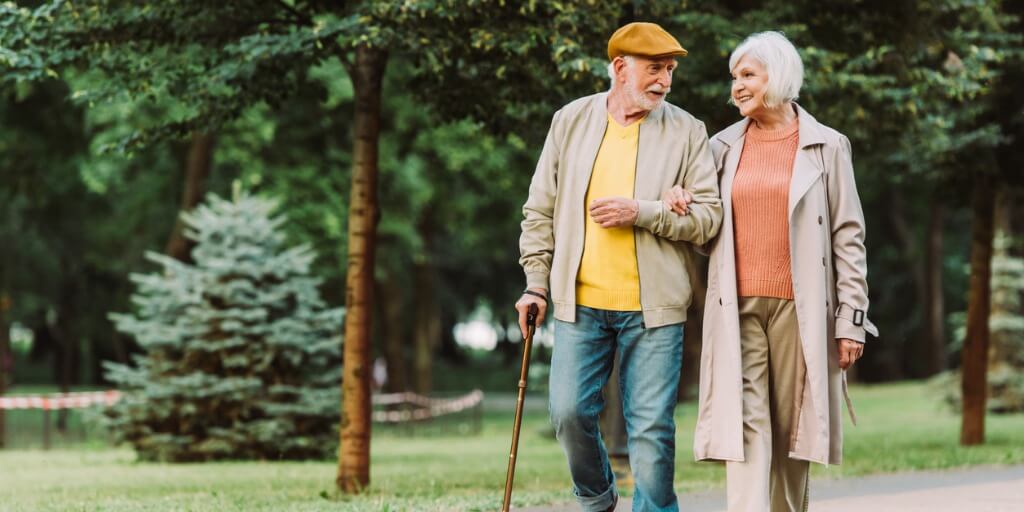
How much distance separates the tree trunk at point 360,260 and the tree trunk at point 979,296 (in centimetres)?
707

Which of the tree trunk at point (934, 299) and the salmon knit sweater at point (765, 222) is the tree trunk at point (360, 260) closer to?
the salmon knit sweater at point (765, 222)

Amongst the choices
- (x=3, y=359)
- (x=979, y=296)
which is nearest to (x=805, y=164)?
(x=979, y=296)

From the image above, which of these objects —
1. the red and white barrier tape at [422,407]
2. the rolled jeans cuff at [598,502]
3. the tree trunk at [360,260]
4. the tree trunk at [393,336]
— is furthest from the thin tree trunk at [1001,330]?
the rolled jeans cuff at [598,502]

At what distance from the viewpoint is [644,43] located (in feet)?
18.4

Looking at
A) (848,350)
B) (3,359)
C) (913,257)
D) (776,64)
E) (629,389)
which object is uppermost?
(913,257)

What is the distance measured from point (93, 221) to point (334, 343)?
597 inches

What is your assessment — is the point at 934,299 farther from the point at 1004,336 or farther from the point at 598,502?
the point at 598,502

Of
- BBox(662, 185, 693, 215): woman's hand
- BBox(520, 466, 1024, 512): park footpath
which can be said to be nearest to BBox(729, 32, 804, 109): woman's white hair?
BBox(662, 185, 693, 215): woman's hand

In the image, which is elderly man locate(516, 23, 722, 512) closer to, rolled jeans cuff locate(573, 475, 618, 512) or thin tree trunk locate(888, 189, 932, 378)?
rolled jeans cuff locate(573, 475, 618, 512)

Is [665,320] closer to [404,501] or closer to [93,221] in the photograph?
[404,501]

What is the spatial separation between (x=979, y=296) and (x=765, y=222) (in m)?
9.55

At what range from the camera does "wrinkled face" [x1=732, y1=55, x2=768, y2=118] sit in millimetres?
5578

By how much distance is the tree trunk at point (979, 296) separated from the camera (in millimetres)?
14219

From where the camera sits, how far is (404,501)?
858 cm
